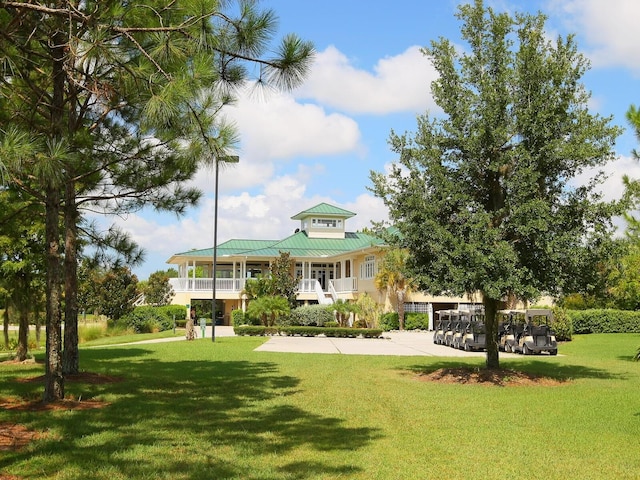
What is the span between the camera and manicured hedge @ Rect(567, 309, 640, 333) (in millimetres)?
33156

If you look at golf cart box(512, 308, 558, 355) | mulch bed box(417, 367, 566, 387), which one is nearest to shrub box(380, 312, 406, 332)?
golf cart box(512, 308, 558, 355)

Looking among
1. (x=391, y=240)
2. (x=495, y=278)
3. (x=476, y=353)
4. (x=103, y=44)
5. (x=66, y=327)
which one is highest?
(x=103, y=44)

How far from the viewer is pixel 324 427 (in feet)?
29.5

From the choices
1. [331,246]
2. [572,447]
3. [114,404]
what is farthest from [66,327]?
[331,246]

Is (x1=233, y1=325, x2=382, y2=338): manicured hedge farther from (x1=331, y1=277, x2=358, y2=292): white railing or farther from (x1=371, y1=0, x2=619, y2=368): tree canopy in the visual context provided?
(x1=371, y1=0, x2=619, y2=368): tree canopy

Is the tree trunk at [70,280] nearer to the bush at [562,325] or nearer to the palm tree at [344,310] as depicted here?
the bush at [562,325]

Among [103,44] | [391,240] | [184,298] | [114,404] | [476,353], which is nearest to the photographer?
[103,44]

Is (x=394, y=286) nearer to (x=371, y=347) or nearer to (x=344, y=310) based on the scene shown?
(x=344, y=310)

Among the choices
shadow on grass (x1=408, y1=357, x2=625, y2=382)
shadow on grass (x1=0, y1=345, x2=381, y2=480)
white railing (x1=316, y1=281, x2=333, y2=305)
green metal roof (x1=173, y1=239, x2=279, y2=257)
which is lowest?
shadow on grass (x1=408, y1=357, x2=625, y2=382)

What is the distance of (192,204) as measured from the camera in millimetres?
13852

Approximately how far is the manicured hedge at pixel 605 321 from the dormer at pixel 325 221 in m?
20.6

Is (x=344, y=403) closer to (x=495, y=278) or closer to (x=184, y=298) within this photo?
(x=495, y=278)

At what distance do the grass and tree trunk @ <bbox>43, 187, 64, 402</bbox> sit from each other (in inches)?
35.5

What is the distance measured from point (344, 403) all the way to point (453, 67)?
26.4 ft
